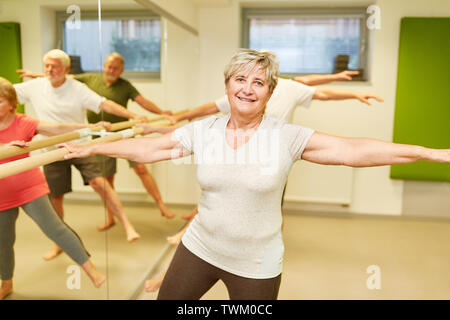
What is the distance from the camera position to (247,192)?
1.36m

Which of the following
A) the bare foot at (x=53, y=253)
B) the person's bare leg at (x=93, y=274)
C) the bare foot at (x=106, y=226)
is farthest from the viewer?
the bare foot at (x=106, y=226)

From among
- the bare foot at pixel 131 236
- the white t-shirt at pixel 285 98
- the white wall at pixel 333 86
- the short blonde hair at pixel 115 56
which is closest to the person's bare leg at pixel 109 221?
the bare foot at pixel 131 236

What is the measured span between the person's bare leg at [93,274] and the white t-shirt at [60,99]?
31.2 inches

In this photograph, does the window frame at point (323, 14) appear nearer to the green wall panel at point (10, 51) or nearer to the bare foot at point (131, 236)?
the bare foot at point (131, 236)

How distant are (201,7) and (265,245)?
379cm

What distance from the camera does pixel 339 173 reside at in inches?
178

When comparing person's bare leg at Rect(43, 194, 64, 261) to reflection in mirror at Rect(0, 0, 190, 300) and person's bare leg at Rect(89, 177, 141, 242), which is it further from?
person's bare leg at Rect(89, 177, 141, 242)

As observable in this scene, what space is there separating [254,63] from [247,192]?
43 centimetres

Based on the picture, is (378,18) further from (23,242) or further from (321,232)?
(23,242)

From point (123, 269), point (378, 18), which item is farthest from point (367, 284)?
point (378, 18)

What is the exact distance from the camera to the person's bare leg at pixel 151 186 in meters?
3.20

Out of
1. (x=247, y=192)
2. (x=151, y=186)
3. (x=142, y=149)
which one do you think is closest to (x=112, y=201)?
(x=151, y=186)

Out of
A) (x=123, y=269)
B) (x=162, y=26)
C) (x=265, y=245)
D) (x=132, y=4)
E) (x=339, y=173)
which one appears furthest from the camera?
(x=339, y=173)

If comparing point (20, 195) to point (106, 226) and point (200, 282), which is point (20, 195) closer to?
point (106, 226)
